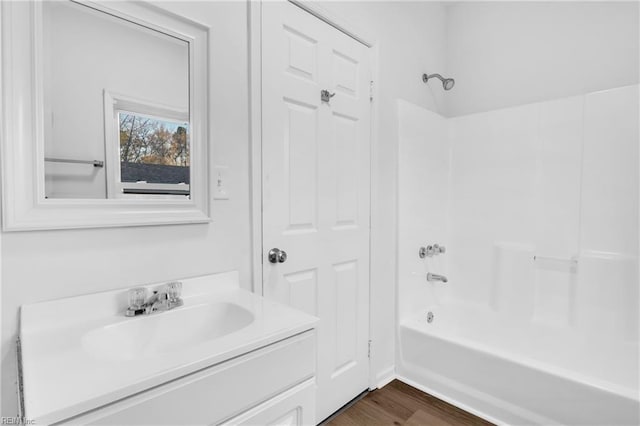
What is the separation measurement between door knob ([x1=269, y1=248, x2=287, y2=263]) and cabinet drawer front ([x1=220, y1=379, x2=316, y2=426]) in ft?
2.02

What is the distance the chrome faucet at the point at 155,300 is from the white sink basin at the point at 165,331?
3cm

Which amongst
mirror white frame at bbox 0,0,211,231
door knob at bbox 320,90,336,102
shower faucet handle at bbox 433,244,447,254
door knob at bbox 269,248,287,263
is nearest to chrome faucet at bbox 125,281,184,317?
mirror white frame at bbox 0,0,211,231

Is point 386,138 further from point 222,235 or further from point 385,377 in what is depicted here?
point 385,377

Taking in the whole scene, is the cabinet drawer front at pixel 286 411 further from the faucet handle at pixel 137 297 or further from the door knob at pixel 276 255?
the door knob at pixel 276 255

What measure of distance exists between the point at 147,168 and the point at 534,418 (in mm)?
2113

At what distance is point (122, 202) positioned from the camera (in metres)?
1.07

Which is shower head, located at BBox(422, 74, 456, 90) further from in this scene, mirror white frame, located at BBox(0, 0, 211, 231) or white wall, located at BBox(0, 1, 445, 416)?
mirror white frame, located at BBox(0, 0, 211, 231)

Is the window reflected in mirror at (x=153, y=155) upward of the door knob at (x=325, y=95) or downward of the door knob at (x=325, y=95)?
downward

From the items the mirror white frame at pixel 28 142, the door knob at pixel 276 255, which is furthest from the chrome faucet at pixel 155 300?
the door knob at pixel 276 255

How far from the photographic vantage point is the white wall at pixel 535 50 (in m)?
2.04

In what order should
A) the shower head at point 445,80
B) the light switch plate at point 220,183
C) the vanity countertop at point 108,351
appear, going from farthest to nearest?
the shower head at point 445,80 < the light switch plate at point 220,183 < the vanity countertop at point 108,351

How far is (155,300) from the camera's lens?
42.1 inches

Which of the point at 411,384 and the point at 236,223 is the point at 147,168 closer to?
the point at 236,223

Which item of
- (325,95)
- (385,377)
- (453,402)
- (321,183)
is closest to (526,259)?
(453,402)
